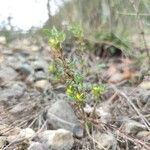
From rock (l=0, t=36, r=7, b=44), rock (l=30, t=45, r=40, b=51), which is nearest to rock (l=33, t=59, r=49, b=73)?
rock (l=30, t=45, r=40, b=51)

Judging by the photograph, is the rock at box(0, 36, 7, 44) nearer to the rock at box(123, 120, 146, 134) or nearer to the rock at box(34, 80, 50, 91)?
the rock at box(34, 80, 50, 91)

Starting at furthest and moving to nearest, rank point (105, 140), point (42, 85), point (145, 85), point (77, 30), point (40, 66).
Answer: point (40, 66) < point (42, 85) < point (145, 85) < point (77, 30) < point (105, 140)

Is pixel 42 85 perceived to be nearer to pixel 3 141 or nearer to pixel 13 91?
pixel 13 91

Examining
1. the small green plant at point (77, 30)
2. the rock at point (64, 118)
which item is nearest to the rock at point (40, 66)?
the small green plant at point (77, 30)

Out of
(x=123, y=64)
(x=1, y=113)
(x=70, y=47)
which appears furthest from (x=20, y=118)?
(x=70, y=47)

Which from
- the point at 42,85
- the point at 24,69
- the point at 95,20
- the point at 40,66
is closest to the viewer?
the point at 42,85

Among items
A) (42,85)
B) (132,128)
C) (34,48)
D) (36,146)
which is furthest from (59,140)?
(34,48)
